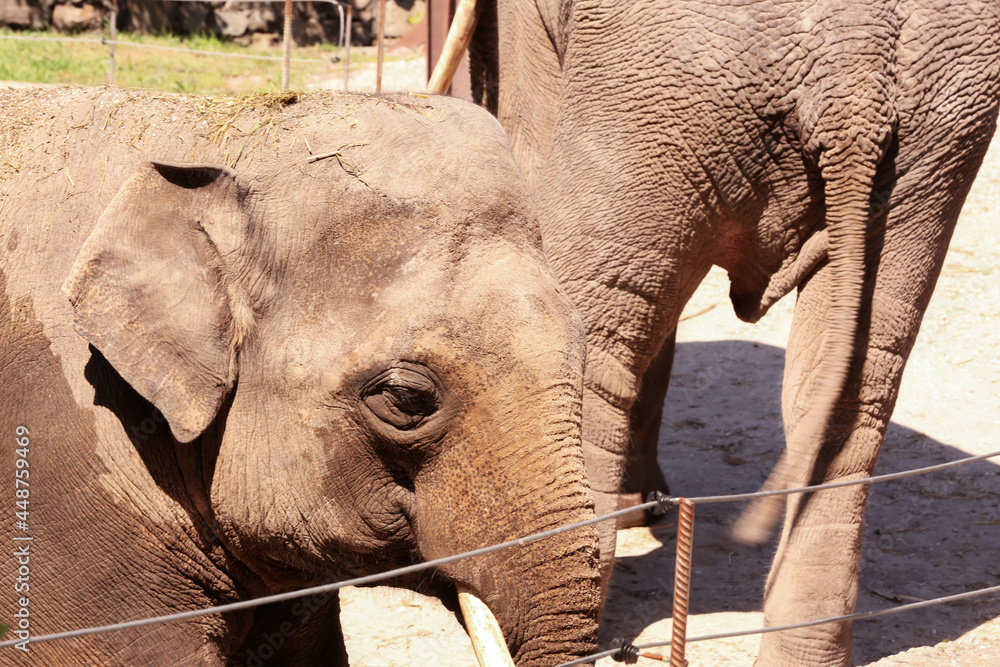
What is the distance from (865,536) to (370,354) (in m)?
3.05

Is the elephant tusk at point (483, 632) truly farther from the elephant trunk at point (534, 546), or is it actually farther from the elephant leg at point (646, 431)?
the elephant leg at point (646, 431)

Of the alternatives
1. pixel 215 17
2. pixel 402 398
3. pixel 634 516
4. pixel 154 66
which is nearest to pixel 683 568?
pixel 402 398

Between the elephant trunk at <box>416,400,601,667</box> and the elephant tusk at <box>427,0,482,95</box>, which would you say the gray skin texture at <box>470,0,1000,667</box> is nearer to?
the elephant tusk at <box>427,0,482,95</box>

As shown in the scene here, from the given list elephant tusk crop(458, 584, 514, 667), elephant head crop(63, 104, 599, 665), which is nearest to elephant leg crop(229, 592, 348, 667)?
elephant head crop(63, 104, 599, 665)

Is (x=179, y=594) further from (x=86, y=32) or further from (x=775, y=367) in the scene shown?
(x=86, y=32)

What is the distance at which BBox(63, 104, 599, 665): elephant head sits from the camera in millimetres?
1620

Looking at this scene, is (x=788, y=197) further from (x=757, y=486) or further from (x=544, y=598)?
(x=757, y=486)

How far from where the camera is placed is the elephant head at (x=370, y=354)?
162 cm

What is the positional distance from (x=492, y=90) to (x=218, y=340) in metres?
2.79

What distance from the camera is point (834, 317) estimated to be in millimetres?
2871

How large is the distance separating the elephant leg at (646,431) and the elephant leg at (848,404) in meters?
1.16

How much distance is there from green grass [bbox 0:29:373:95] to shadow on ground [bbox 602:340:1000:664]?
5446 millimetres

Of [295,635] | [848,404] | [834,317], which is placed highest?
[834,317]

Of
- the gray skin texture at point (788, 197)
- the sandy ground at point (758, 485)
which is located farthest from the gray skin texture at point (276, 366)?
the sandy ground at point (758, 485)
